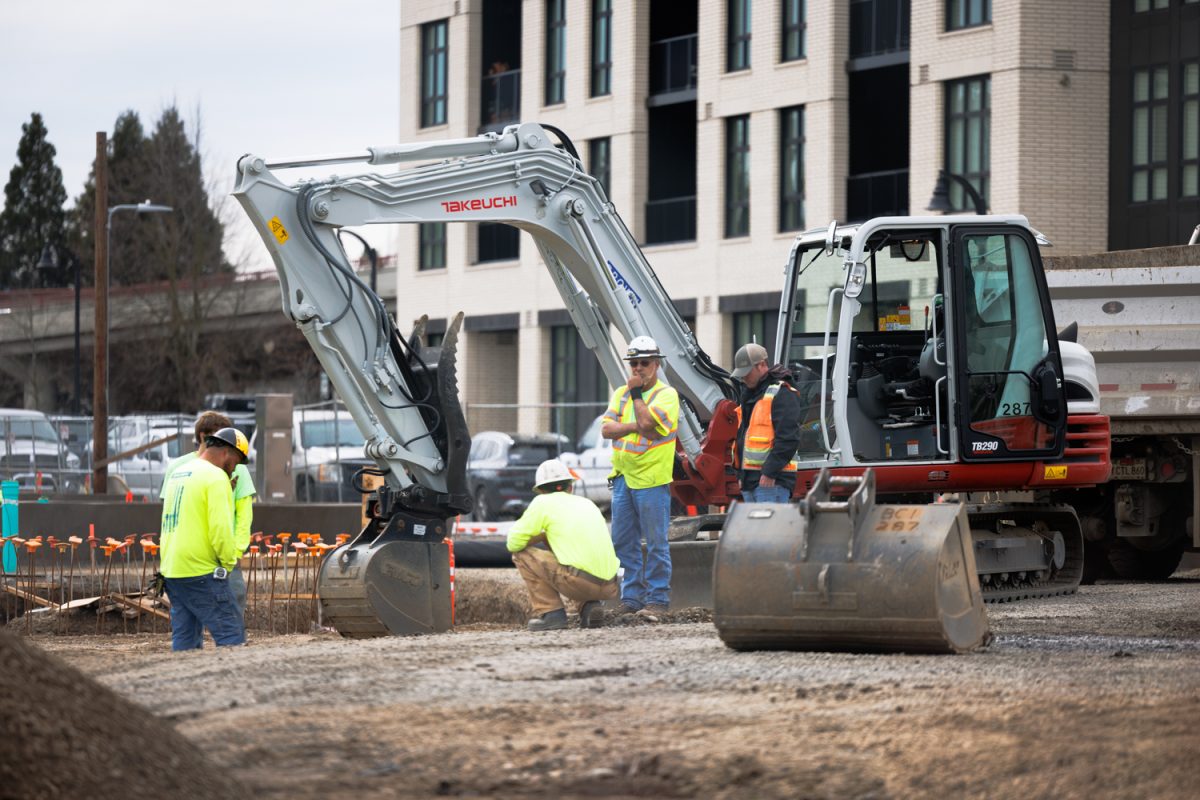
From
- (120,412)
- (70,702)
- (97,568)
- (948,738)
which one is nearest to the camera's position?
(70,702)

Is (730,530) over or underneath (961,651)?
over

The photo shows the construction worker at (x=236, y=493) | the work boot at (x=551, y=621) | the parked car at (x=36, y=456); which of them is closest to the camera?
the construction worker at (x=236, y=493)

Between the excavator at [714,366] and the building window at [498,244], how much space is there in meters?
28.6

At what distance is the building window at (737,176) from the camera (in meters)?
37.3

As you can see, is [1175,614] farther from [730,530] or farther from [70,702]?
[70,702]

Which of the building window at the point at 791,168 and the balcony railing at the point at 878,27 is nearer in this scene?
the balcony railing at the point at 878,27

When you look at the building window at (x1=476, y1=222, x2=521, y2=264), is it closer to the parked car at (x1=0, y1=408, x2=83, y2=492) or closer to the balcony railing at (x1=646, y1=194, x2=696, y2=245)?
the balcony railing at (x1=646, y1=194, x2=696, y2=245)

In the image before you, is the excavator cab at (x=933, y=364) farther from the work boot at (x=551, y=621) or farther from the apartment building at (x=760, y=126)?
the apartment building at (x=760, y=126)

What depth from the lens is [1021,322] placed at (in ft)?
43.6

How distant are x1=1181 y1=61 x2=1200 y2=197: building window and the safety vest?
19.6m

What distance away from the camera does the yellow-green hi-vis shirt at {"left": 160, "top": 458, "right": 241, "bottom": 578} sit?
11.0 metres

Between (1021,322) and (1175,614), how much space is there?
233 cm

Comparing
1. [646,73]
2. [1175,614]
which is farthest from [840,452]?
[646,73]

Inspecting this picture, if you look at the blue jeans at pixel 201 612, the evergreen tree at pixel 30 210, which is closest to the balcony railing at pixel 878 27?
the blue jeans at pixel 201 612
